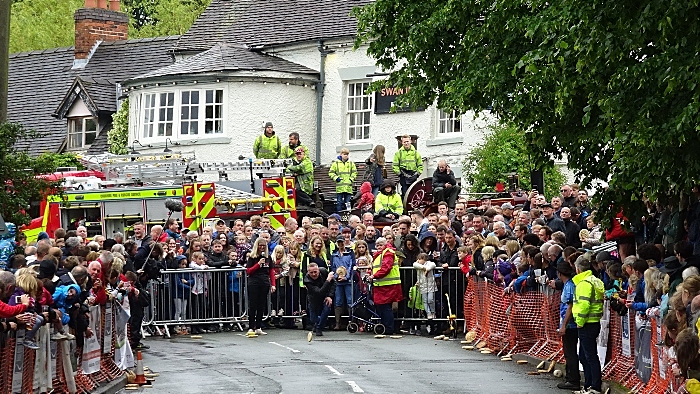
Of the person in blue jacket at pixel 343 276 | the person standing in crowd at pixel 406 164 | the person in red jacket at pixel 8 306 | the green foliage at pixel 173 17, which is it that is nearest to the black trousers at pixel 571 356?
the person in red jacket at pixel 8 306

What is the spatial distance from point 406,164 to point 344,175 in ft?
5.04

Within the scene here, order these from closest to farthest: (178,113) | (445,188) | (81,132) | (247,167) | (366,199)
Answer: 1. (445,188)
2. (366,199)
3. (247,167)
4. (178,113)
5. (81,132)

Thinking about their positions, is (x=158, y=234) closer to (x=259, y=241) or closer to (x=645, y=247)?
(x=259, y=241)

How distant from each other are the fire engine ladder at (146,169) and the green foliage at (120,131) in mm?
8818

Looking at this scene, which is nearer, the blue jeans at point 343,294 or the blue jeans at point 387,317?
the blue jeans at point 387,317

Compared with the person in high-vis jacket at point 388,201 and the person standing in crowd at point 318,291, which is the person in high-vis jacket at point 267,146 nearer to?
the person in high-vis jacket at point 388,201

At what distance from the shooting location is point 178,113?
139 ft

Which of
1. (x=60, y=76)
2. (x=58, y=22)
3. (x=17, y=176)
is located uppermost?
(x=58, y=22)

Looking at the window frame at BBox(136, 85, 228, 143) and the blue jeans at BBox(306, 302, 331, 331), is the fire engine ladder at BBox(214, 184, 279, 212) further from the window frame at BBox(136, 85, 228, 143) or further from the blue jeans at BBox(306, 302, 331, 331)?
the window frame at BBox(136, 85, 228, 143)

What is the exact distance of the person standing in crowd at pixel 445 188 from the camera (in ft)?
103

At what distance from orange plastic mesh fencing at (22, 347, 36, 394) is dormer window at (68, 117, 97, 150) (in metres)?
32.7

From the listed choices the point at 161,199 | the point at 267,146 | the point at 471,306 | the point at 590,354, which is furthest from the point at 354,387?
the point at 267,146

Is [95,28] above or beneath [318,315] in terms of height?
above

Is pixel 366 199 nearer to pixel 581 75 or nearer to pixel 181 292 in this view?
pixel 181 292
